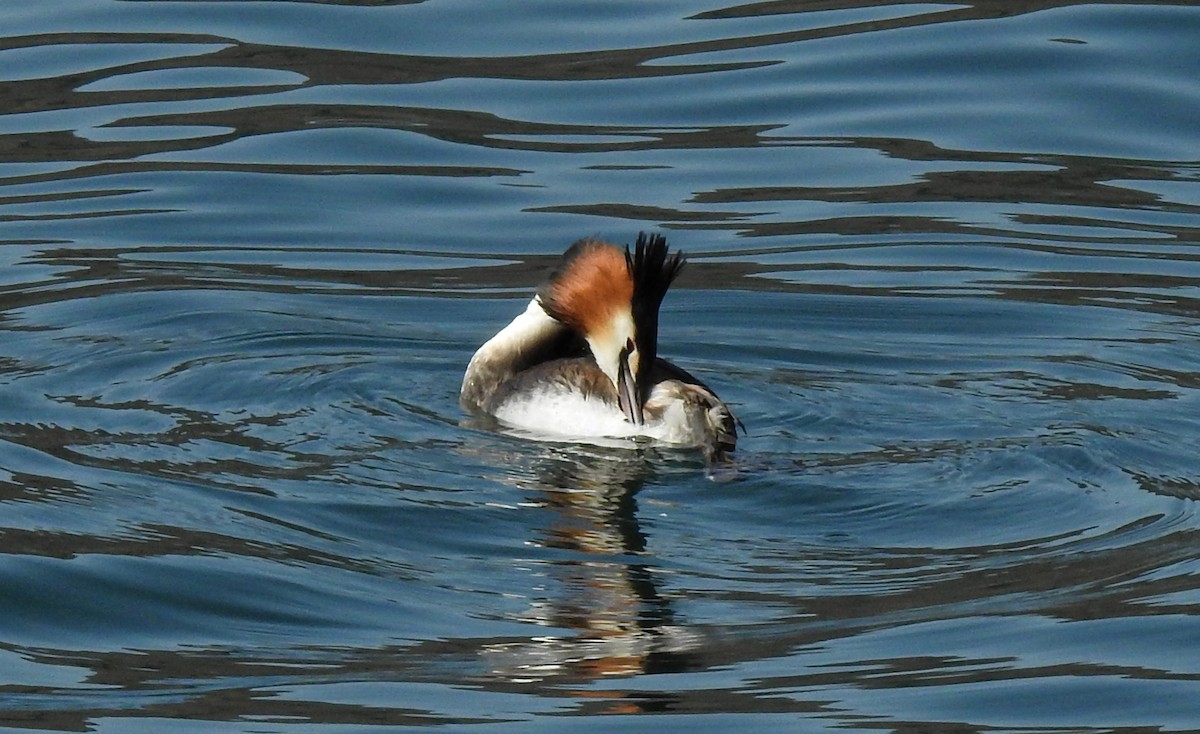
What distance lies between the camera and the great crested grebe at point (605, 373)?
331 inches

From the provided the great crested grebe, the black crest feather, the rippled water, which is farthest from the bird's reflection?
the black crest feather

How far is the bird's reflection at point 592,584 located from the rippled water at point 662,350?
0.02 metres

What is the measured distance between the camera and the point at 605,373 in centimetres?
875

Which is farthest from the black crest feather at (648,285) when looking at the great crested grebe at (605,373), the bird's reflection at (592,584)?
the bird's reflection at (592,584)

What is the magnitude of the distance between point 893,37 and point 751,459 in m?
7.39

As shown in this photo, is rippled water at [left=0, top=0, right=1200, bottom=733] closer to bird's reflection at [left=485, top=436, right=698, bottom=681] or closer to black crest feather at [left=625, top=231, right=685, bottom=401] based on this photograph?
bird's reflection at [left=485, top=436, right=698, bottom=681]

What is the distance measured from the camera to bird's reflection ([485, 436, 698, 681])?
6.28m

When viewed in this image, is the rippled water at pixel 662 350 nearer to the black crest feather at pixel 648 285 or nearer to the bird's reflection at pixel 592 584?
the bird's reflection at pixel 592 584

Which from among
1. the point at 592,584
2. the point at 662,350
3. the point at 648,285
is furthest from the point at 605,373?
the point at 592,584

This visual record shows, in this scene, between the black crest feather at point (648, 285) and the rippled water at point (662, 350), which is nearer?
the rippled water at point (662, 350)

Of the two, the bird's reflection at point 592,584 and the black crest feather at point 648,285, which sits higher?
the black crest feather at point 648,285

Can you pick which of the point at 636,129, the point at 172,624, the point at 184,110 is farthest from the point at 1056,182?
the point at 172,624

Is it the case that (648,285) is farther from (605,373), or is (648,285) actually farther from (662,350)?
(662,350)

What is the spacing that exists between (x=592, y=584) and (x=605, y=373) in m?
1.93
